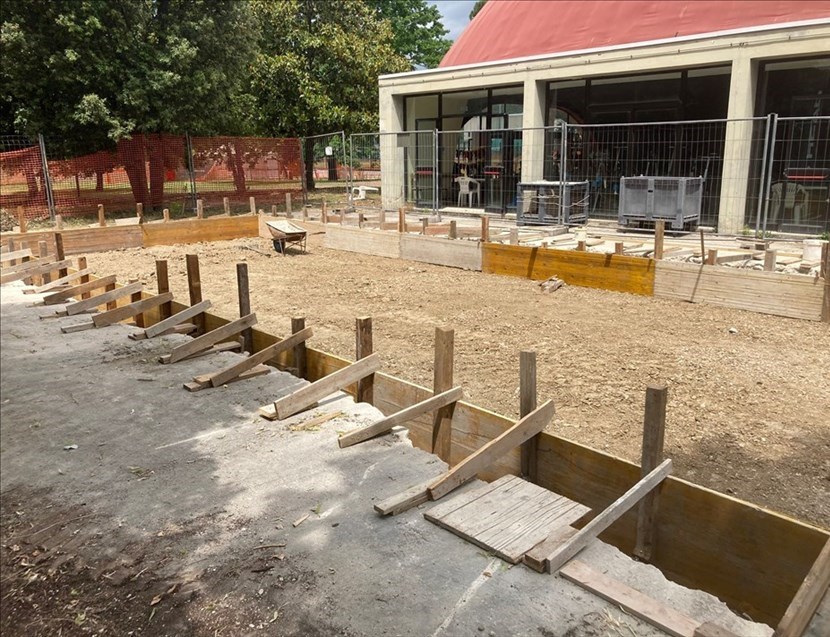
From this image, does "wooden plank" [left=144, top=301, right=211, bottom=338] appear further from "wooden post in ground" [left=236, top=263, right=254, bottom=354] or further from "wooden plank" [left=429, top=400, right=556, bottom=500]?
"wooden plank" [left=429, top=400, right=556, bottom=500]

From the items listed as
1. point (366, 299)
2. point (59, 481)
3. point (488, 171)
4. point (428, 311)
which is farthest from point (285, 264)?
point (59, 481)

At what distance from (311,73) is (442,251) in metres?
21.1

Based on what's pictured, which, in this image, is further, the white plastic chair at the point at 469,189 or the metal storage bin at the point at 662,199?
the white plastic chair at the point at 469,189

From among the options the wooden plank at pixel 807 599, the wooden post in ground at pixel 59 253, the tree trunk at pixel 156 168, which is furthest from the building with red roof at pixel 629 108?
the wooden plank at pixel 807 599

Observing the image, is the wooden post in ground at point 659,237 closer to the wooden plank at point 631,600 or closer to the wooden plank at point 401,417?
the wooden plank at point 401,417

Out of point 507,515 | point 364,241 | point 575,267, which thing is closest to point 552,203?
point 364,241

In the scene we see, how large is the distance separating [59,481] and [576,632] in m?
3.94

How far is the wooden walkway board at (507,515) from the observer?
12.9 ft

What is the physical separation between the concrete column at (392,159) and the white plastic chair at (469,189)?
208 centimetres

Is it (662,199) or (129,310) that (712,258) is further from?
(129,310)

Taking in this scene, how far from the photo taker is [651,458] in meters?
4.16

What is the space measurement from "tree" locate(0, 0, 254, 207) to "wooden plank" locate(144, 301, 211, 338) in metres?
14.8

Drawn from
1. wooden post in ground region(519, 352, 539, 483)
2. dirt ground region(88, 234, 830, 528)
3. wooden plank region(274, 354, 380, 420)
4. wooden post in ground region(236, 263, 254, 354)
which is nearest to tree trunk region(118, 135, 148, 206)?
dirt ground region(88, 234, 830, 528)

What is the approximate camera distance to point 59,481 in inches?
200
